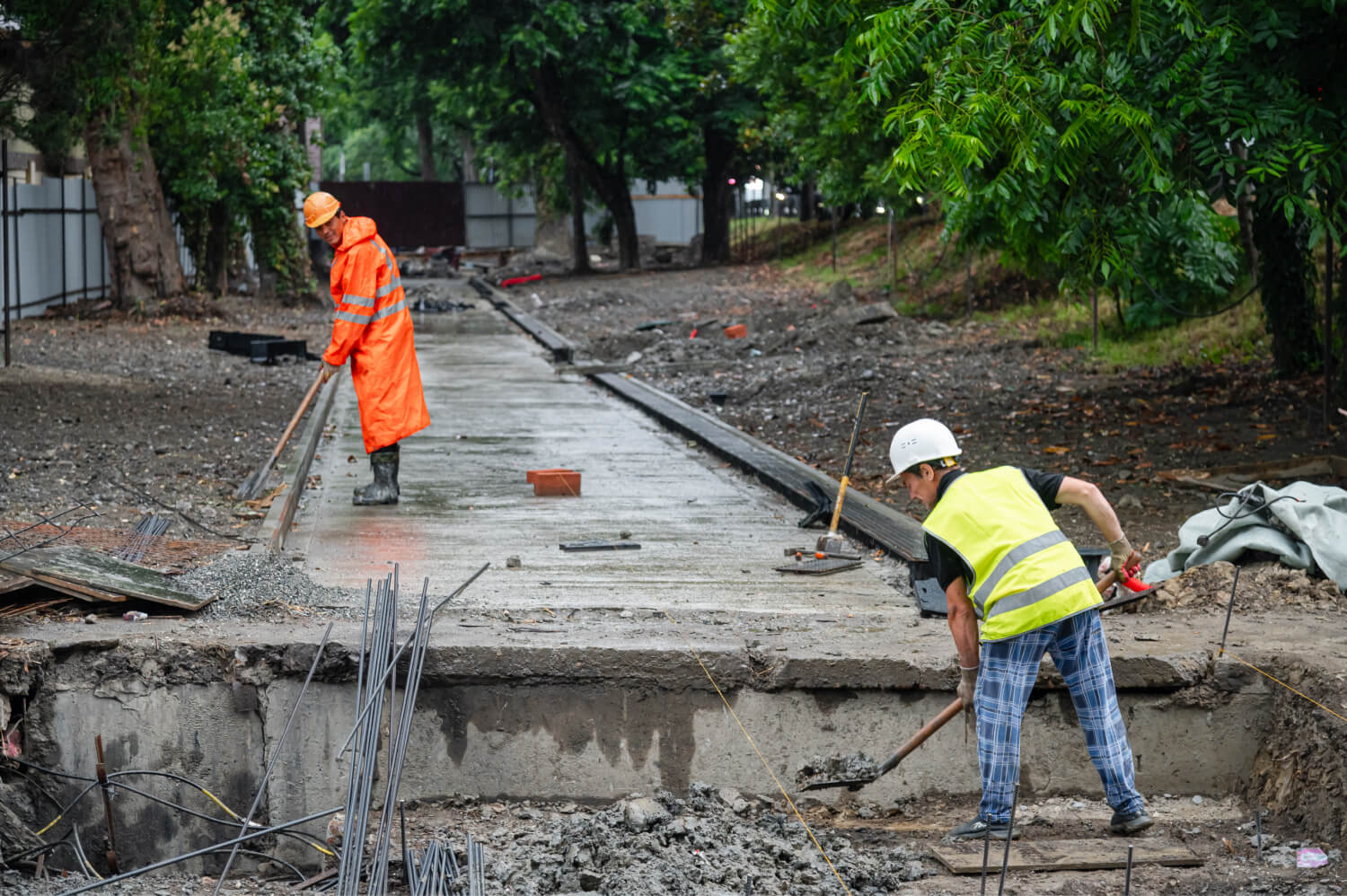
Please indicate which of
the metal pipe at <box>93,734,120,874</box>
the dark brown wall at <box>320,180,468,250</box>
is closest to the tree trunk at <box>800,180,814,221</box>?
the dark brown wall at <box>320,180,468,250</box>

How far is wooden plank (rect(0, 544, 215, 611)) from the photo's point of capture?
5.72m

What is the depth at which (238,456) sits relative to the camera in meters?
10.6

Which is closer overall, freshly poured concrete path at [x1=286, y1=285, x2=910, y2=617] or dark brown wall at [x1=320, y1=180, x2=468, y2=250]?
freshly poured concrete path at [x1=286, y1=285, x2=910, y2=617]

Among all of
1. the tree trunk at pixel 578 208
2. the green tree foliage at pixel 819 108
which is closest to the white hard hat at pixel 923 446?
the green tree foliage at pixel 819 108

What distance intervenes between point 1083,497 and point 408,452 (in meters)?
7.84

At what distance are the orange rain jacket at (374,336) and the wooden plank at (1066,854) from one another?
16.3ft

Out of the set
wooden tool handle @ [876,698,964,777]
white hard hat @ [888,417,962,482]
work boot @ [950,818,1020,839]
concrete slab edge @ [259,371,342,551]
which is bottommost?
work boot @ [950,818,1020,839]

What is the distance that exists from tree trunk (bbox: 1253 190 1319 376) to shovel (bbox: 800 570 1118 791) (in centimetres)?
857

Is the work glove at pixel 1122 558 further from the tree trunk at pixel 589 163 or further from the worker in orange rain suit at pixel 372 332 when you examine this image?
the tree trunk at pixel 589 163

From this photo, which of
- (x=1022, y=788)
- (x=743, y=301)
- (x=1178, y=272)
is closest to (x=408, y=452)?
(x=1022, y=788)

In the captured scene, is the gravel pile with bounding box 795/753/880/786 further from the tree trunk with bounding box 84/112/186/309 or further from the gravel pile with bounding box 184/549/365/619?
the tree trunk with bounding box 84/112/186/309

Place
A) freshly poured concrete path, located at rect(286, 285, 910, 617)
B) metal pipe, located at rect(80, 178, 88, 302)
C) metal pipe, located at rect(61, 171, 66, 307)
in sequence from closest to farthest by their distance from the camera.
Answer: freshly poured concrete path, located at rect(286, 285, 910, 617)
metal pipe, located at rect(61, 171, 66, 307)
metal pipe, located at rect(80, 178, 88, 302)

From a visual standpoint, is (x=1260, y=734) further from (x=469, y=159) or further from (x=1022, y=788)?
(x=469, y=159)

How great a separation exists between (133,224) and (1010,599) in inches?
818
